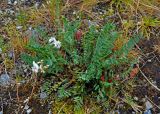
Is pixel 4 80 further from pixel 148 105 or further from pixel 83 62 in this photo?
pixel 148 105

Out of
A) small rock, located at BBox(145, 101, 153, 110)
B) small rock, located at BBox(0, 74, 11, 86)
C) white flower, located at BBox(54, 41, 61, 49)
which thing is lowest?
small rock, located at BBox(145, 101, 153, 110)

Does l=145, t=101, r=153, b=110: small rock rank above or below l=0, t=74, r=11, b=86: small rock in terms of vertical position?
below

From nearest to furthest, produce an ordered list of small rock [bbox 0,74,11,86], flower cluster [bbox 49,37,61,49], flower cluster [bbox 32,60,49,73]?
1. flower cluster [bbox 32,60,49,73]
2. flower cluster [bbox 49,37,61,49]
3. small rock [bbox 0,74,11,86]

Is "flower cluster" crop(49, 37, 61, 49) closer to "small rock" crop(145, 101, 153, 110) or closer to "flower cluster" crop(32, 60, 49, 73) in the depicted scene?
"flower cluster" crop(32, 60, 49, 73)

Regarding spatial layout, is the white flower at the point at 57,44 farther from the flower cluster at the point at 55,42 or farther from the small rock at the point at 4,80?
the small rock at the point at 4,80

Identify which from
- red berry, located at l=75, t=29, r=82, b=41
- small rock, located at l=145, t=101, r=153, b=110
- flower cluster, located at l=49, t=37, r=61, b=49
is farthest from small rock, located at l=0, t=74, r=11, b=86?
small rock, located at l=145, t=101, r=153, b=110

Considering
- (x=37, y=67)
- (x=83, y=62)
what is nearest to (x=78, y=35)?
(x=83, y=62)
